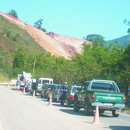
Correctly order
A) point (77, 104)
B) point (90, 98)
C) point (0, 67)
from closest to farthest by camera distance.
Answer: point (90, 98) < point (77, 104) < point (0, 67)

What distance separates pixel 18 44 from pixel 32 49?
6908 mm

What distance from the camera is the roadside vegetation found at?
4841 centimetres

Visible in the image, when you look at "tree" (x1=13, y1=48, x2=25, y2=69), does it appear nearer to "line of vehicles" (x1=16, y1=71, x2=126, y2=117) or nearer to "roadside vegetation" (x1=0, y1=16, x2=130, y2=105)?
"roadside vegetation" (x1=0, y1=16, x2=130, y2=105)

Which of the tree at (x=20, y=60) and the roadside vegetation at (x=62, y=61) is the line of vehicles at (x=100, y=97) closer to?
the roadside vegetation at (x=62, y=61)

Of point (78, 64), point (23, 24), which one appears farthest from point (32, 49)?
point (78, 64)

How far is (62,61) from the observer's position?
10969 centimetres

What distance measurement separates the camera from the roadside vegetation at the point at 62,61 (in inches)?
1906

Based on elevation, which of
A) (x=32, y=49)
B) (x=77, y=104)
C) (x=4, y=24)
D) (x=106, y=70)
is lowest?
(x=77, y=104)

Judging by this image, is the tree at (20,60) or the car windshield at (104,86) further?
the tree at (20,60)

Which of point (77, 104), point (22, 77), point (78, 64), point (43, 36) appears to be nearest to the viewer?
point (77, 104)

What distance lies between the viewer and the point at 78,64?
70.2m

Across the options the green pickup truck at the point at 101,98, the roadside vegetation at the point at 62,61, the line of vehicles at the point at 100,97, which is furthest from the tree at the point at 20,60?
the green pickup truck at the point at 101,98

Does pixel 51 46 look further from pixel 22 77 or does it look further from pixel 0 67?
pixel 22 77

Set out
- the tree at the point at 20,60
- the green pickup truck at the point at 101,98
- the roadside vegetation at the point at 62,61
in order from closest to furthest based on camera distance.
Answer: the green pickup truck at the point at 101,98
the roadside vegetation at the point at 62,61
the tree at the point at 20,60
